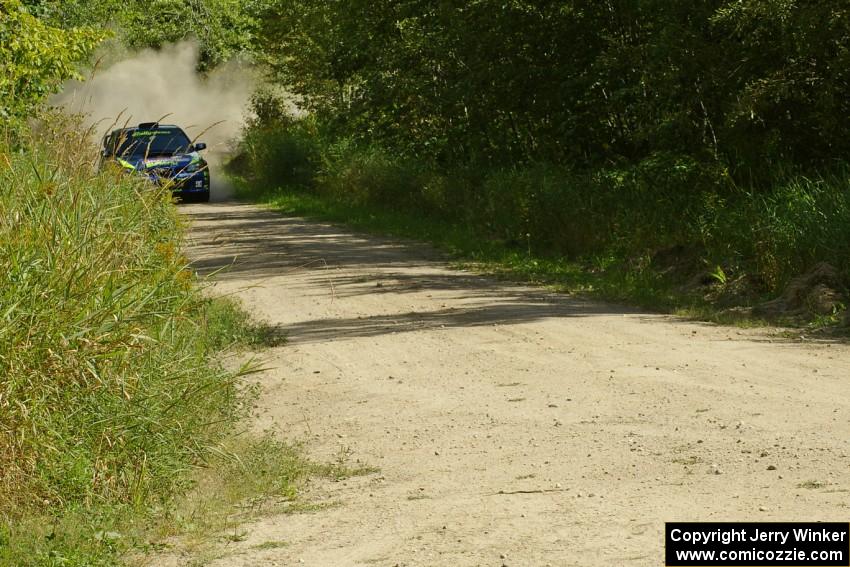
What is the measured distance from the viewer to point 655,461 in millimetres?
6699

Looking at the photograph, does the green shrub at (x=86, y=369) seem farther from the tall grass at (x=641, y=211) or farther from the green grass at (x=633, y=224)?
the tall grass at (x=641, y=211)

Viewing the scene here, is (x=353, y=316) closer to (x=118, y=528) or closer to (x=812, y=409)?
(x=812, y=409)

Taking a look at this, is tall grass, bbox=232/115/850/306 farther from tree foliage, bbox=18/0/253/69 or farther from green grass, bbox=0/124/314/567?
tree foliage, bbox=18/0/253/69

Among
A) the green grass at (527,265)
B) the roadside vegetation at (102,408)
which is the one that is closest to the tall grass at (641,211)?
the green grass at (527,265)

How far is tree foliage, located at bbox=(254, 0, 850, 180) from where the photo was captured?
48.1 feet

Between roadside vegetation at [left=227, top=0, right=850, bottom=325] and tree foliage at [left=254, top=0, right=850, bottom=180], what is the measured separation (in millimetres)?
A: 33

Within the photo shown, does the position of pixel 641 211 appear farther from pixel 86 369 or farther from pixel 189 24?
pixel 189 24

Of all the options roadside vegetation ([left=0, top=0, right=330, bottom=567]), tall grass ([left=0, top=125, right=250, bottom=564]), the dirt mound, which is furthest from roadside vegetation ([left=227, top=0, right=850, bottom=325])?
tall grass ([left=0, top=125, right=250, bottom=564])

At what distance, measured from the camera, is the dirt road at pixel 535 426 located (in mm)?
5602

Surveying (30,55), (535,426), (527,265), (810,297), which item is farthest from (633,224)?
(535,426)

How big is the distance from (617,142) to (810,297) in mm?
7463

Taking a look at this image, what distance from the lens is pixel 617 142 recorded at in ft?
63.0

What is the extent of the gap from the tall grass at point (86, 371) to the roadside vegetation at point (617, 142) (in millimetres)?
6508

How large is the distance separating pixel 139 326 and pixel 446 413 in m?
2.18
